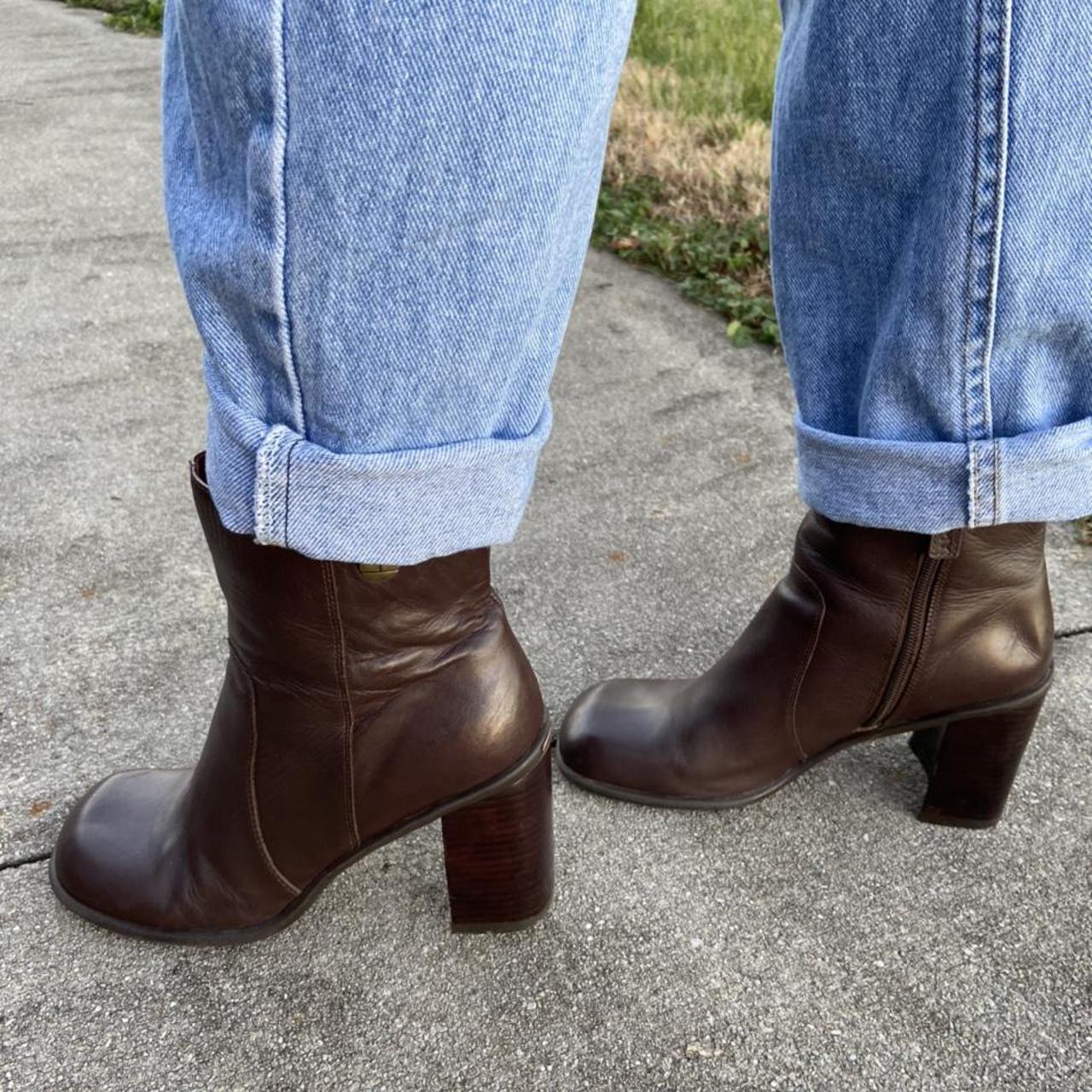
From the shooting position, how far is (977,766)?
3.97 feet

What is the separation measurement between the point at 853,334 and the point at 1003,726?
1.44 ft

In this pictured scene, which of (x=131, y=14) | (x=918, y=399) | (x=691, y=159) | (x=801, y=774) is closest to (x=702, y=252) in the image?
(x=691, y=159)

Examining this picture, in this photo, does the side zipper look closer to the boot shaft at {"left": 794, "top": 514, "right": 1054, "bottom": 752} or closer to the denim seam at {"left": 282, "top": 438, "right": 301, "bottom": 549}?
the boot shaft at {"left": 794, "top": 514, "right": 1054, "bottom": 752}

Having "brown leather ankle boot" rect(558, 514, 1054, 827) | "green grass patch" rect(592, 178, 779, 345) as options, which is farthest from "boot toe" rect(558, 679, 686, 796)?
"green grass patch" rect(592, 178, 779, 345)

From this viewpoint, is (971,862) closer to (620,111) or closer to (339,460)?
(339,460)

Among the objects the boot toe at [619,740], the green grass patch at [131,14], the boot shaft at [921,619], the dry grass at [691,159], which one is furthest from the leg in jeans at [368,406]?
the green grass patch at [131,14]

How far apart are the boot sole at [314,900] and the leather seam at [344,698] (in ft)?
0.14

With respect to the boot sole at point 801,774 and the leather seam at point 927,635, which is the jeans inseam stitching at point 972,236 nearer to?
the leather seam at point 927,635

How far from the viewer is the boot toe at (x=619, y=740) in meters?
1.27

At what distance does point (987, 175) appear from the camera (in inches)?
35.3

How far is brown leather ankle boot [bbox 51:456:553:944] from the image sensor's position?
94cm

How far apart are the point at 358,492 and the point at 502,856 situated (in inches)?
16.4

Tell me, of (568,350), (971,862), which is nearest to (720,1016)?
(971,862)

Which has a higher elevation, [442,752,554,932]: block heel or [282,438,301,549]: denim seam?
[282,438,301,549]: denim seam
